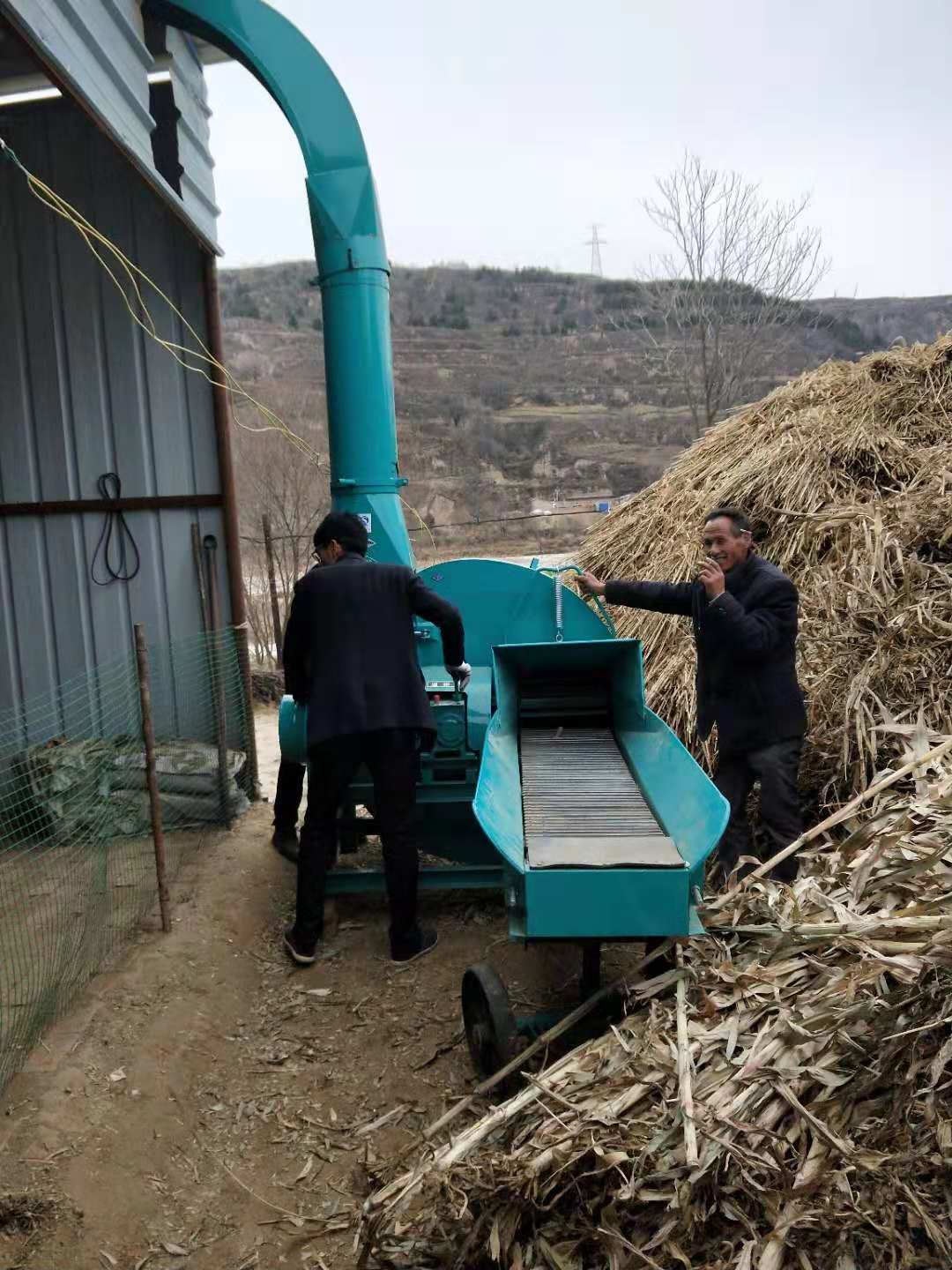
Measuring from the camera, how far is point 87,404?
727 centimetres

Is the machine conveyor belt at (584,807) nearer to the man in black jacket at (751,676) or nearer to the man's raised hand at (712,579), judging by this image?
the man in black jacket at (751,676)

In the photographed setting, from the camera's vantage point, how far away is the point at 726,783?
4.96 metres

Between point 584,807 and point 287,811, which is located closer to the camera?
point 584,807

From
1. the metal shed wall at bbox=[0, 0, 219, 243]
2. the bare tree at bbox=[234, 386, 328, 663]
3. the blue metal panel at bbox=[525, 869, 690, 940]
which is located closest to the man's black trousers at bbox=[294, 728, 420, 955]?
the blue metal panel at bbox=[525, 869, 690, 940]

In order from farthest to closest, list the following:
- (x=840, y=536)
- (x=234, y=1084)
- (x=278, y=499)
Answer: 1. (x=278, y=499)
2. (x=840, y=536)
3. (x=234, y=1084)

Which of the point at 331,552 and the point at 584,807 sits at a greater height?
the point at 331,552

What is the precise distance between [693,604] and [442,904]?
84.7 inches

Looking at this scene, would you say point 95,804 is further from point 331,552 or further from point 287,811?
point 331,552

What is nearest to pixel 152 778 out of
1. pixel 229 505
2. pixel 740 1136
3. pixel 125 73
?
pixel 229 505

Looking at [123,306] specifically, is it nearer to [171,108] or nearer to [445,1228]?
[171,108]

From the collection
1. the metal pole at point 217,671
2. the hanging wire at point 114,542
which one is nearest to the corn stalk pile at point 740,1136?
the metal pole at point 217,671

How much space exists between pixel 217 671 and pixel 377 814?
2.58 m

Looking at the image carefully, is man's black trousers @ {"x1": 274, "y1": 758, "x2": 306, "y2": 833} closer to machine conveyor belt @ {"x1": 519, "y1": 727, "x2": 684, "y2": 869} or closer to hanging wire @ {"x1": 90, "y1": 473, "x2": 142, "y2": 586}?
machine conveyor belt @ {"x1": 519, "y1": 727, "x2": 684, "y2": 869}

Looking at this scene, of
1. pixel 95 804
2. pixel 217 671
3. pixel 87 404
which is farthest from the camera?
pixel 87 404
